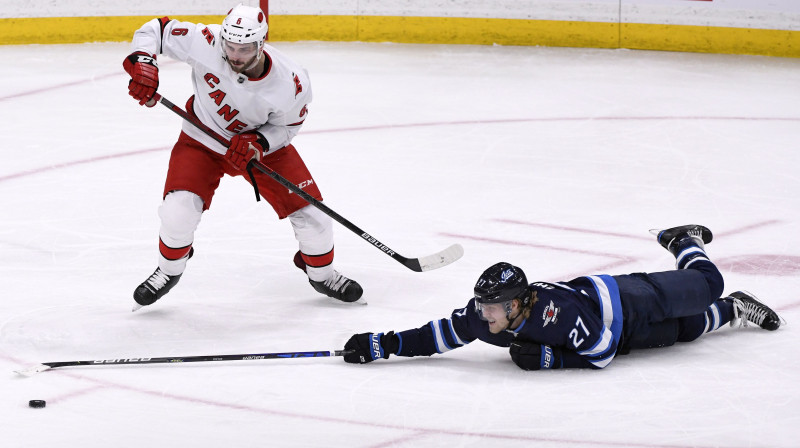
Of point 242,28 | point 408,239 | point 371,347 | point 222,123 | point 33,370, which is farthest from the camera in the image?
point 408,239

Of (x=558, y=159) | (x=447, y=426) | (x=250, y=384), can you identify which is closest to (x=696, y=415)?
(x=447, y=426)

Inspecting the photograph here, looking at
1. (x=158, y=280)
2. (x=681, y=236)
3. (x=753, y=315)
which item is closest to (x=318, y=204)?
(x=158, y=280)

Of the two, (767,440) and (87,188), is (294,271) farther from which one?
(767,440)

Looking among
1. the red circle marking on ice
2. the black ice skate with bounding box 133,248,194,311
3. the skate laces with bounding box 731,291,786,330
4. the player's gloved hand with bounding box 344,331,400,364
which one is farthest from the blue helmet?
the red circle marking on ice

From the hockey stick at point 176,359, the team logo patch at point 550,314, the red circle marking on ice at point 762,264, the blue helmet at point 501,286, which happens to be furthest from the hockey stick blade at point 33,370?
the red circle marking on ice at point 762,264

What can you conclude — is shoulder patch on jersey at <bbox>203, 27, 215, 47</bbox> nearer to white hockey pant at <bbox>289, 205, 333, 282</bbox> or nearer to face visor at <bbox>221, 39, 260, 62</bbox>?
face visor at <bbox>221, 39, 260, 62</bbox>

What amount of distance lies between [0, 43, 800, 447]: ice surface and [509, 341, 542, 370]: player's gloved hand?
0.06 metres

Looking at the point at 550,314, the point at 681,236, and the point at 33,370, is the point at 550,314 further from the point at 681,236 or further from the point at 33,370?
the point at 33,370

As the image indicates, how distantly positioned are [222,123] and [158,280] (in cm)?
56

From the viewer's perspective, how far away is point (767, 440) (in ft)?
9.62

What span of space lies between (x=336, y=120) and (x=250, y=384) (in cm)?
342

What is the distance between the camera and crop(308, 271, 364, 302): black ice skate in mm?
3943

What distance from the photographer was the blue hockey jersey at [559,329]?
127 inches

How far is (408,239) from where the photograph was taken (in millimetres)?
4672
